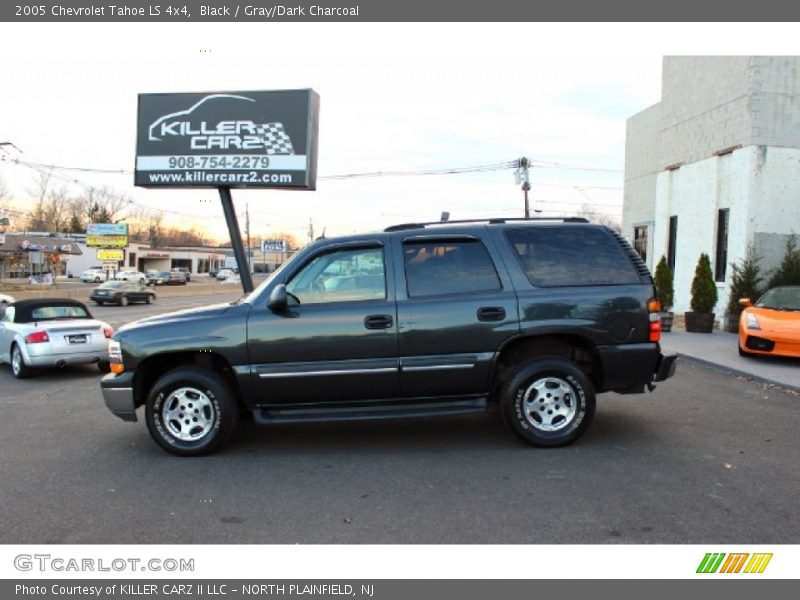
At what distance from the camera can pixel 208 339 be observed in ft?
17.0

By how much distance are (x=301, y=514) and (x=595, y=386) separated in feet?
9.74

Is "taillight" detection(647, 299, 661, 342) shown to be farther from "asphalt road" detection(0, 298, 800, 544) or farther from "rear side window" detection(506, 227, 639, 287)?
"asphalt road" detection(0, 298, 800, 544)

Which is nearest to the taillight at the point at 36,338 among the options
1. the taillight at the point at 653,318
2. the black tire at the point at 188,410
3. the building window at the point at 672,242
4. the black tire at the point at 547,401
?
the black tire at the point at 188,410

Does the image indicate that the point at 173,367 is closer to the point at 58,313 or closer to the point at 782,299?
the point at 58,313

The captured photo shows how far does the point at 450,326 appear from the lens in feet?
16.9

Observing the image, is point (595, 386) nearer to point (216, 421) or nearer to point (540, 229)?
point (540, 229)

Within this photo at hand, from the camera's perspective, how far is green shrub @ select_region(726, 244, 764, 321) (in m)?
13.1

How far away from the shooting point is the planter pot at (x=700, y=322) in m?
13.5

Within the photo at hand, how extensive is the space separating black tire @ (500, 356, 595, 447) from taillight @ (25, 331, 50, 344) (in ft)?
26.4

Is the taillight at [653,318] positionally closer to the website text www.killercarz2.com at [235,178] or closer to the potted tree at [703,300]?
the potted tree at [703,300]

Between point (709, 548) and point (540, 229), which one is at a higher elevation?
point (540, 229)

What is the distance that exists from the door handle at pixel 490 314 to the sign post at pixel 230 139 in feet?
36.8

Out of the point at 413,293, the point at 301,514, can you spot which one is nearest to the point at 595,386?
the point at 413,293

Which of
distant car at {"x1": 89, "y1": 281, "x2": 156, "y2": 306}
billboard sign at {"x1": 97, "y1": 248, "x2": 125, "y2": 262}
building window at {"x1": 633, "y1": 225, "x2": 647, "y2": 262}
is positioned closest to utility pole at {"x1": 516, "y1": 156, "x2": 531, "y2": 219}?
building window at {"x1": 633, "y1": 225, "x2": 647, "y2": 262}
